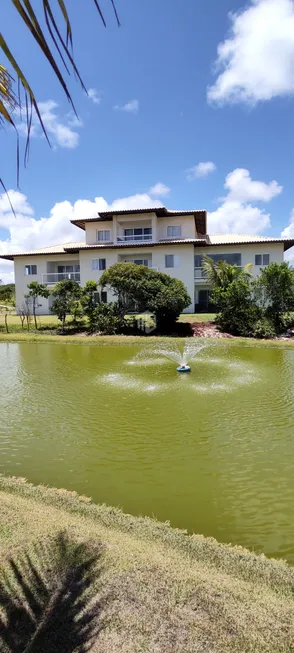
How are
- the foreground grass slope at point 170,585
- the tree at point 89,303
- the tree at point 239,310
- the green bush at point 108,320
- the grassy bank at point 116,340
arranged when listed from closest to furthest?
the foreground grass slope at point 170,585 < the grassy bank at point 116,340 < the tree at point 239,310 < the green bush at point 108,320 < the tree at point 89,303

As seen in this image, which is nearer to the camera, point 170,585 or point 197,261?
point 170,585

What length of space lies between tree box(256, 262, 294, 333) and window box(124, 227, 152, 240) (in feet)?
44.3

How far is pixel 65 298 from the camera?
1097 inches

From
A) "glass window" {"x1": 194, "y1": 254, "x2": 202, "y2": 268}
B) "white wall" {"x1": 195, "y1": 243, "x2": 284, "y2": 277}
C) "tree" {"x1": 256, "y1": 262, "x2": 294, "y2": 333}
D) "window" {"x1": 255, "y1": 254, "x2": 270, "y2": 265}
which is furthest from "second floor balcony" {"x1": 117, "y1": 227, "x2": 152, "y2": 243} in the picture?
"tree" {"x1": 256, "y1": 262, "x2": 294, "y2": 333}

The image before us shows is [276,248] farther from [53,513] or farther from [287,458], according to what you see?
[53,513]

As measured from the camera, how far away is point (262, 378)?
1331cm

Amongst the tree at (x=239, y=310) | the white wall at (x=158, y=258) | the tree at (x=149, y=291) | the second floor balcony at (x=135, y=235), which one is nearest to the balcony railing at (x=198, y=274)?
the white wall at (x=158, y=258)

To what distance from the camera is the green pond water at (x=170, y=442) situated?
203 inches

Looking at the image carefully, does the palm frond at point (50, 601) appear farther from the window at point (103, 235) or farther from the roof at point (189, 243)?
the window at point (103, 235)

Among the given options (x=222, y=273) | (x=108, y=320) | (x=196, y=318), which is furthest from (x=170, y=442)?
(x=196, y=318)

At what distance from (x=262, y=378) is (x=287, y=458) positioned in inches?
268

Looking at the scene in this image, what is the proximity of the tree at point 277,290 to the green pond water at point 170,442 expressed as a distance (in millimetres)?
11557

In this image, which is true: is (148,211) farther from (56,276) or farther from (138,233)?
(56,276)

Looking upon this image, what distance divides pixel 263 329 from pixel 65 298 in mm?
14278
